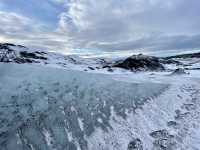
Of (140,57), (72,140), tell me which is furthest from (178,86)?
(140,57)

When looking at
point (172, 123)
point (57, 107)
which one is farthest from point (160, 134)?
point (57, 107)

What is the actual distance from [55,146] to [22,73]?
7.21 meters

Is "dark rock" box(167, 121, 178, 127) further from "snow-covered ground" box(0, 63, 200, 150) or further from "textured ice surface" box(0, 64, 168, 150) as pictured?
→ "textured ice surface" box(0, 64, 168, 150)

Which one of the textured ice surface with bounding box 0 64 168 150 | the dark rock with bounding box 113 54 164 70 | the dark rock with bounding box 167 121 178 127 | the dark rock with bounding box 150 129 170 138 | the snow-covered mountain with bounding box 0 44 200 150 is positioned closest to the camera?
the textured ice surface with bounding box 0 64 168 150

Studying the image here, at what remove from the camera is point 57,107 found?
9797 millimetres

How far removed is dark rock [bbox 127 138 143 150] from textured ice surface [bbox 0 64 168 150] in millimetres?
1053

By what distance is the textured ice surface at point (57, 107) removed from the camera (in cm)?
768

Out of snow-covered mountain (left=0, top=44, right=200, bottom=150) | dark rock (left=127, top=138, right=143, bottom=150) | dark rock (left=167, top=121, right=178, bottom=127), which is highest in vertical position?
snow-covered mountain (left=0, top=44, right=200, bottom=150)

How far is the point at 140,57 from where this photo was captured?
166 feet

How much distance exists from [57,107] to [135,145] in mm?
3666

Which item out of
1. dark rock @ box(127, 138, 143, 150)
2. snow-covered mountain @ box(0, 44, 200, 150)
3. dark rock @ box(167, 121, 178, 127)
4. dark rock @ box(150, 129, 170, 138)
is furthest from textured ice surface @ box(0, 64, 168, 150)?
dark rock @ box(167, 121, 178, 127)

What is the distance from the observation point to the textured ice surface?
7684mm

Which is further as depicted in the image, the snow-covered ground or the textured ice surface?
the snow-covered ground

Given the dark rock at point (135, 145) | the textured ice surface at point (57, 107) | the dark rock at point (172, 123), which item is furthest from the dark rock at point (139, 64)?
the dark rock at point (135, 145)
